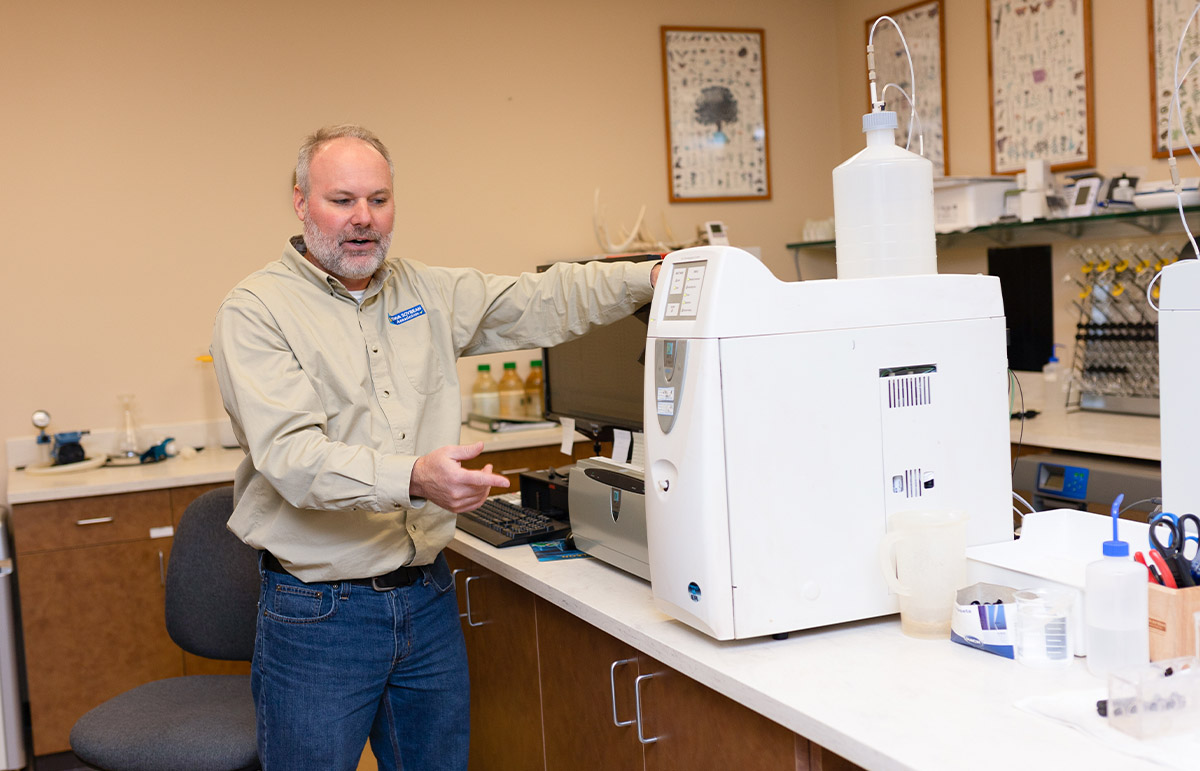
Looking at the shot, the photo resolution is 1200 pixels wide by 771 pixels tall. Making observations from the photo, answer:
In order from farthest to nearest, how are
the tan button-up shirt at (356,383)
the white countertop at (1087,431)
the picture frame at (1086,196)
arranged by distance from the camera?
the picture frame at (1086,196) < the white countertop at (1087,431) < the tan button-up shirt at (356,383)

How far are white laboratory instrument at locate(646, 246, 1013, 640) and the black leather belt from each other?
0.52 meters

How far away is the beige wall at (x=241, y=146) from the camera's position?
3482 mm

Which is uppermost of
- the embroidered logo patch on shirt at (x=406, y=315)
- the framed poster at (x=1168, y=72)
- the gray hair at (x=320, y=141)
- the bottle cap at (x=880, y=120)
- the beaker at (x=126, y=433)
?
the framed poster at (x=1168, y=72)

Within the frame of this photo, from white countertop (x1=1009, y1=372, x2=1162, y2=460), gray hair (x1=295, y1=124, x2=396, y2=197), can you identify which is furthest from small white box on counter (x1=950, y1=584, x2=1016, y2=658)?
white countertop (x1=1009, y1=372, x2=1162, y2=460)

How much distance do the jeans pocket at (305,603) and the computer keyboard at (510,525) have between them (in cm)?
42

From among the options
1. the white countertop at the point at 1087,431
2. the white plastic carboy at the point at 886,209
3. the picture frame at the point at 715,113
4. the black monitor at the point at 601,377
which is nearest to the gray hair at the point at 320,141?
the black monitor at the point at 601,377

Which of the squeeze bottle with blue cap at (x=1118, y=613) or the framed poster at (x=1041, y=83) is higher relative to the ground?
the framed poster at (x=1041, y=83)

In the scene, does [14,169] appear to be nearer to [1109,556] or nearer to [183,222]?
[183,222]

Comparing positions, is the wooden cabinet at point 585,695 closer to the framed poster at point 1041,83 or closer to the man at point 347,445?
the man at point 347,445

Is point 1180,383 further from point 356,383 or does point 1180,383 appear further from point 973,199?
point 973,199

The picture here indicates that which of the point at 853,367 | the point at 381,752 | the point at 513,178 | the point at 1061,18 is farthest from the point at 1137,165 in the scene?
the point at 381,752

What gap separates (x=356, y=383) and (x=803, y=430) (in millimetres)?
765

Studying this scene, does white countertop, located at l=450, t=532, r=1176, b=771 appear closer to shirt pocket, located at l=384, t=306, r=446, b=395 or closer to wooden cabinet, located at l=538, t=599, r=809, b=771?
wooden cabinet, located at l=538, t=599, r=809, b=771

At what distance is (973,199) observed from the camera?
11.7 feet
